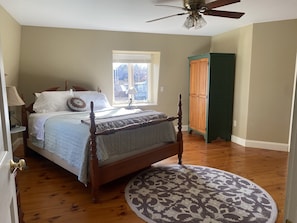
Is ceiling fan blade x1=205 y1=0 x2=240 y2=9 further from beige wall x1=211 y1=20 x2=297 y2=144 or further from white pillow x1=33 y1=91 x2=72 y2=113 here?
white pillow x1=33 y1=91 x2=72 y2=113

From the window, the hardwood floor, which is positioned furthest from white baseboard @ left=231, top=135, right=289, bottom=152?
the window

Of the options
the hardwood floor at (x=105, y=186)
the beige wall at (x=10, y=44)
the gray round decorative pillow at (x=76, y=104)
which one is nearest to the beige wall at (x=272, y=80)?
the hardwood floor at (x=105, y=186)

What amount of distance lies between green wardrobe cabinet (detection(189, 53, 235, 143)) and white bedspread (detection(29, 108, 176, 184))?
160cm

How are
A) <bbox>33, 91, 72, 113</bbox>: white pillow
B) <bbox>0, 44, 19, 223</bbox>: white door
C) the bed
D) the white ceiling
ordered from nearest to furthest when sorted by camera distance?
<bbox>0, 44, 19, 223</bbox>: white door < the bed < the white ceiling < <bbox>33, 91, 72, 113</bbox>: white pillow

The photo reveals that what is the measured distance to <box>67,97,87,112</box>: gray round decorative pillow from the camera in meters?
4.21

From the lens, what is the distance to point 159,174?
11.2 feet

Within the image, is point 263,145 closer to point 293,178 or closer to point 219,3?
point 219,3

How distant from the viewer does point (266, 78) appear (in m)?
4.45

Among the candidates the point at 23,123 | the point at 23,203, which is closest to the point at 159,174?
the point at 23,203

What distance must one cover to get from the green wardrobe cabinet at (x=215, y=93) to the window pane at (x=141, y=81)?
1211 mm

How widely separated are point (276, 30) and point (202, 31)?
1452mm

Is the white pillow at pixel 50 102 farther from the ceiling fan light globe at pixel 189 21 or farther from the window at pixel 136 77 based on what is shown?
the ceiling fan light globe at pixel 189 21

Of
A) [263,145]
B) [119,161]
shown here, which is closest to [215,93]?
[263,145]

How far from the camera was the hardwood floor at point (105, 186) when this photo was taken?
245 cm
